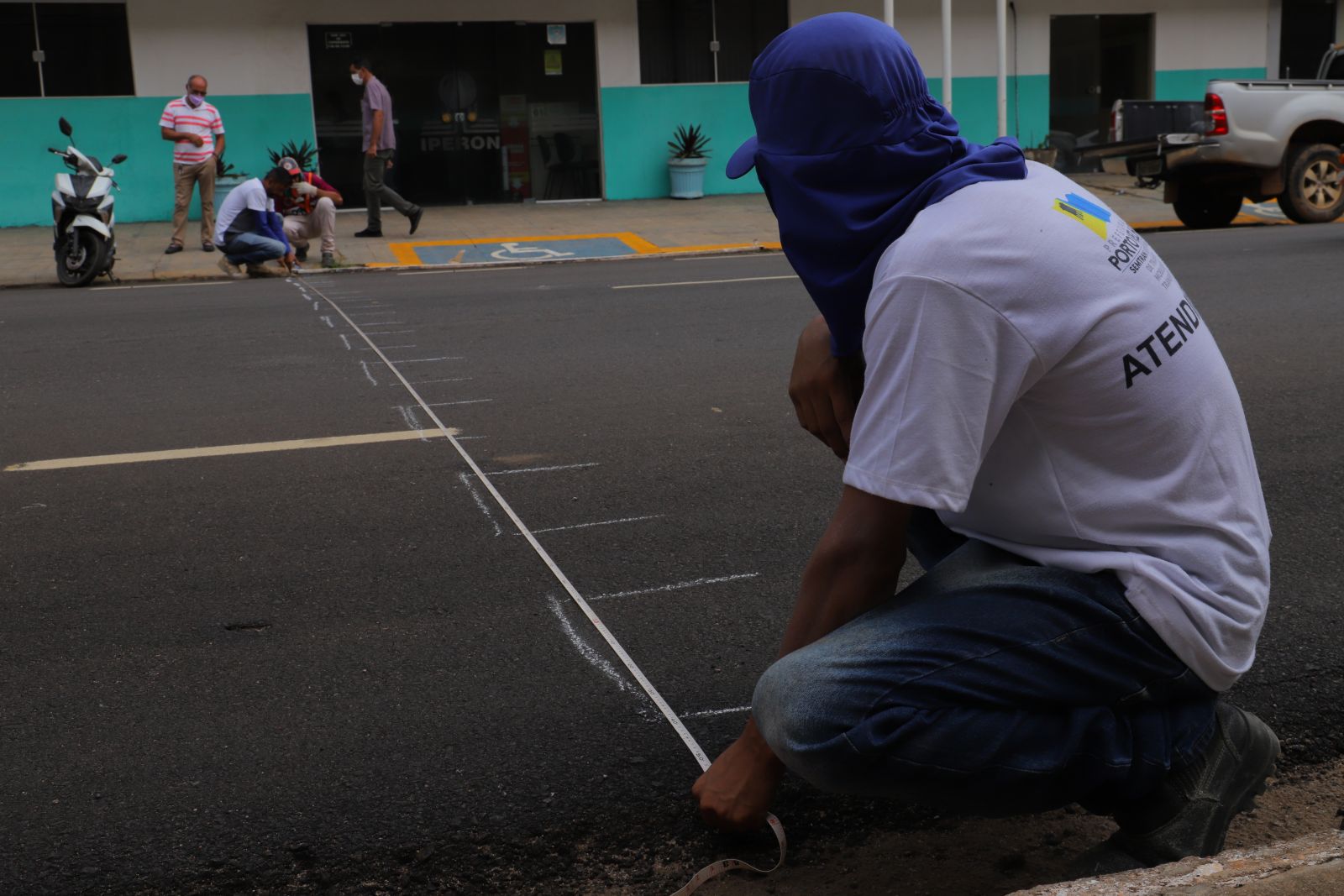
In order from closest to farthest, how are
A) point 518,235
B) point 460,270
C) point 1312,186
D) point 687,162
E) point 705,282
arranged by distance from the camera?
point 705,282
point 460,270
point 1312,186
point 518,235
point 687,162

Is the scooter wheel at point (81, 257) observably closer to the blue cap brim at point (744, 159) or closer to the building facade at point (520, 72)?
the building facade at point (520, 72)

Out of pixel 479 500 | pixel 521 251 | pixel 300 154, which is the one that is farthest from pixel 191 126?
pixel 479 500

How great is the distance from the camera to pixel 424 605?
12.6 feet

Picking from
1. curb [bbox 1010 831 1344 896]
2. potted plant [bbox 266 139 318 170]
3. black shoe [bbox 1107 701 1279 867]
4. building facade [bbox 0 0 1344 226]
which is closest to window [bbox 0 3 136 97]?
building facade [bbox 0 0 1344 226]

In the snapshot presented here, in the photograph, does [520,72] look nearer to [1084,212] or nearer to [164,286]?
[164,286]

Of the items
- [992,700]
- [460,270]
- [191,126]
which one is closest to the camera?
[992,700]

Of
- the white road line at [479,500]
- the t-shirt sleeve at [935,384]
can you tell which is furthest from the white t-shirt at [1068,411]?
the white road line at [479,500]

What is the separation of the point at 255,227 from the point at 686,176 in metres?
8.50

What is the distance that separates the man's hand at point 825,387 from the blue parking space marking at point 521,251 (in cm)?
1211

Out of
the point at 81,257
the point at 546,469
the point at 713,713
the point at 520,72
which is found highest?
the point at 520,72

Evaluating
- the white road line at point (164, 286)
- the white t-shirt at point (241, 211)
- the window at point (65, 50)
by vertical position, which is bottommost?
the white road line at point (164, 286)

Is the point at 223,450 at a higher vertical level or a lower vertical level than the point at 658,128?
Result: lower

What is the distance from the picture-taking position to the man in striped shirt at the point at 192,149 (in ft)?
48.8

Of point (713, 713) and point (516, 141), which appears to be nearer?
point (713, 713)
